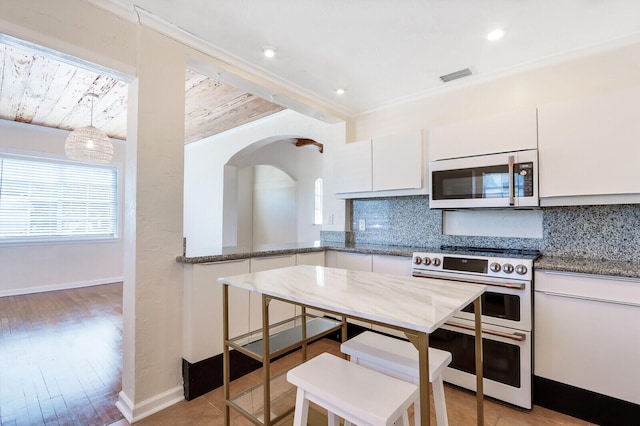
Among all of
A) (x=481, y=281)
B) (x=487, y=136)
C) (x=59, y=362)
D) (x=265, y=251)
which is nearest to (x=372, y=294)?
(x=481, y=281)

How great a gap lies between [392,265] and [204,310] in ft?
5.15

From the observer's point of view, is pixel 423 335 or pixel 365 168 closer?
pixel 423 335

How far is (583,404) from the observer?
→ 71.7 inches

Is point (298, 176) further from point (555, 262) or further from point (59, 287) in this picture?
point (555, 262)

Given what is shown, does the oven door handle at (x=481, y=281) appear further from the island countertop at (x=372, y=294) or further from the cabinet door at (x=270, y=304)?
the cabinet door at (x=270, y=304)

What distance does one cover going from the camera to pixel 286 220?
695 cm

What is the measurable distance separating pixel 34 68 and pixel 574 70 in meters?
4.62

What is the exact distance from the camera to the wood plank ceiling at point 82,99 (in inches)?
113

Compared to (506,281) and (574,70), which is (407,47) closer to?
Answer: (574,70)

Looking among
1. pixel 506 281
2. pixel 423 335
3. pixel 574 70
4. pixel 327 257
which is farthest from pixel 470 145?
pixel 423 335

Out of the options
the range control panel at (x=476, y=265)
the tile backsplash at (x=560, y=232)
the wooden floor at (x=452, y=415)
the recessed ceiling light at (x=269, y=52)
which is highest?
the recessed ceiling light at (x=269, y=52)

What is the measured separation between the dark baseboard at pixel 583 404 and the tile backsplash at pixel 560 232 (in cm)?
93

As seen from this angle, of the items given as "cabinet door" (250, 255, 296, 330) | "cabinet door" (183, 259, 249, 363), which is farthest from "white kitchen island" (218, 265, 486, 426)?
"cabinet door" (250, 255, 296, 330)

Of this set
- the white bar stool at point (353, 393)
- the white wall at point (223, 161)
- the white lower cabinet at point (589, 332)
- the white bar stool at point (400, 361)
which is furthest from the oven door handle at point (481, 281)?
the white wall at point (223, 161)
